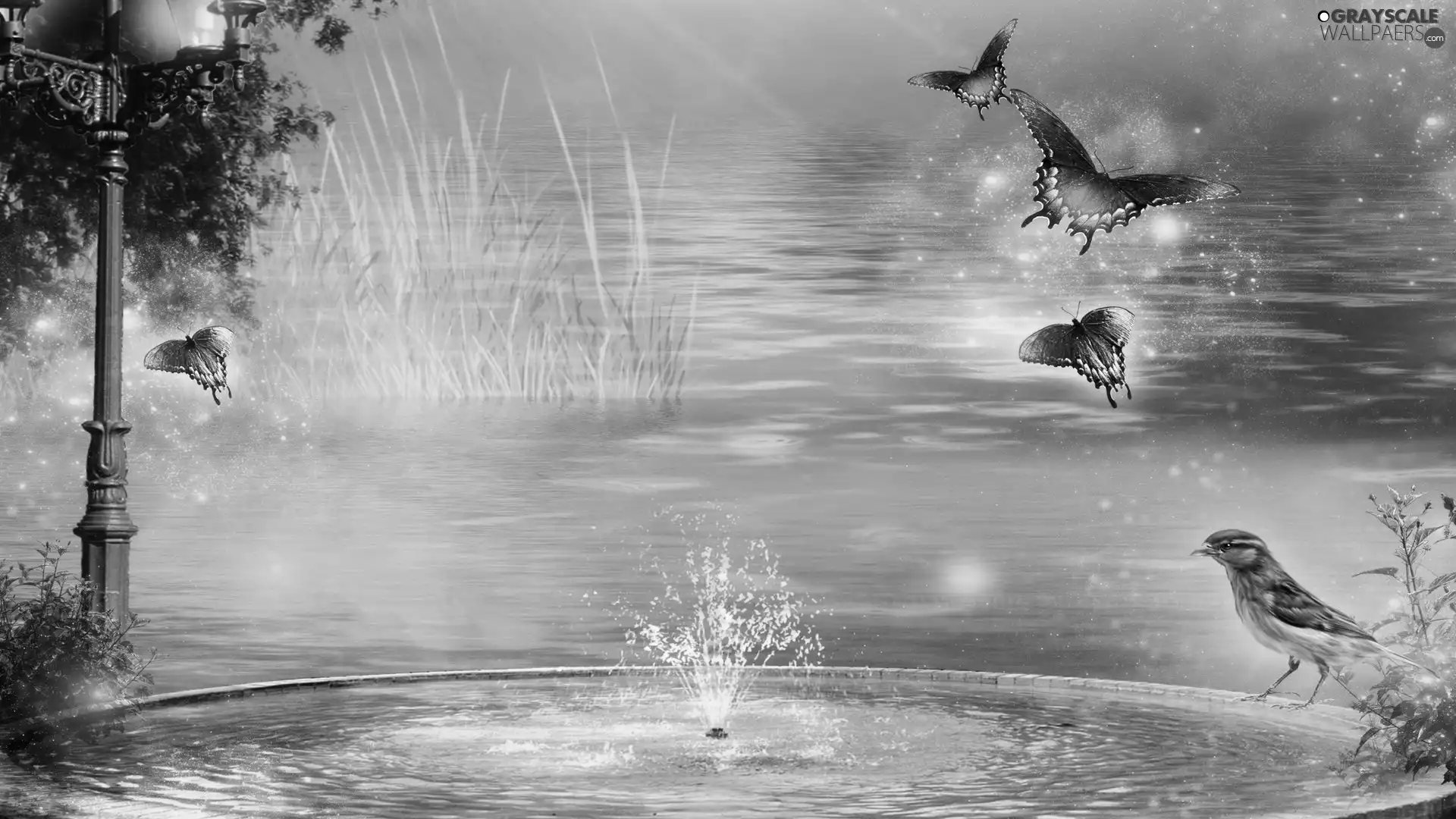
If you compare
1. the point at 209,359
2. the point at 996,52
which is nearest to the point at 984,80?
the point at 996,52

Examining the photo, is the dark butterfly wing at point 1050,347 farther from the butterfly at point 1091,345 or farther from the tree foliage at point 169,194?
the tree foliage at point 169,194

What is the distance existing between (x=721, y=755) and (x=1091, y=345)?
11.4 feet

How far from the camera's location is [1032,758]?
34.2 feet

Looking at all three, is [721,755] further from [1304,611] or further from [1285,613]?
[1304,611]

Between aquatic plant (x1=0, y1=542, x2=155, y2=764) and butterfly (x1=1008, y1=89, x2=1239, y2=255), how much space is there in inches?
267

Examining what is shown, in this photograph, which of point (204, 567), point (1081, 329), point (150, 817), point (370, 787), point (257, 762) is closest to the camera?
point (150, 817)

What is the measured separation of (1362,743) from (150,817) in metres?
6.49

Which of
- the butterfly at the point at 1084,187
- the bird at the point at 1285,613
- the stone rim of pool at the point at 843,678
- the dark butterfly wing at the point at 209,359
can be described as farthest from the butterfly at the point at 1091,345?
the dark butterfly wing at the point at 209,359

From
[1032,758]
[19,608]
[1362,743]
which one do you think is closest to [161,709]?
[19,608]

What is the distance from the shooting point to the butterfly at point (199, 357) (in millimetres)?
16234

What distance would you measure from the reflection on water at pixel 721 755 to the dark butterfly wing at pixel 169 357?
435 centimetres

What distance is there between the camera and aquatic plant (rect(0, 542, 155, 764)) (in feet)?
37.1

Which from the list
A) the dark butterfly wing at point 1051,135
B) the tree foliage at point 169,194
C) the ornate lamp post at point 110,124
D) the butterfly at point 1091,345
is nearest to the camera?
the dark butterfly wing at point 1051,135

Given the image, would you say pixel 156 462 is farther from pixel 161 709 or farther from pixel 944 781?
pixel 944 781
